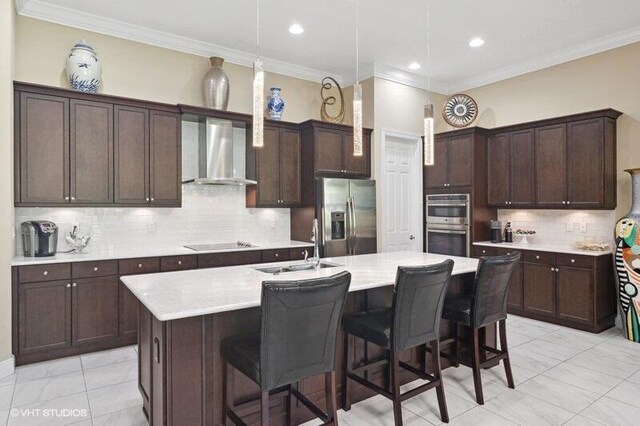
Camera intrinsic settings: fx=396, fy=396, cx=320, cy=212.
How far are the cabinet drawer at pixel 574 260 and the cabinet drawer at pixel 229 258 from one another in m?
3.56

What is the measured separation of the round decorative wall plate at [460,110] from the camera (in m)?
5.95

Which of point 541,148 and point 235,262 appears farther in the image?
point 541,148

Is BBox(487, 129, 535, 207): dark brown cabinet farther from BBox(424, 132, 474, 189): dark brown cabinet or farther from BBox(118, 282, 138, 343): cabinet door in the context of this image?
BBox(118, 282, 138, 343): cabinet door

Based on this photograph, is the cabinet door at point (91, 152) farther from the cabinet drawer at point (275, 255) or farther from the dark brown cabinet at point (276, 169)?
the cabinet drawer at point (275, 255)

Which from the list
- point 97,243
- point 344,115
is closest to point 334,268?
point 97,243

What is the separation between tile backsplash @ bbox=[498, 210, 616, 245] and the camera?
15.7 ft

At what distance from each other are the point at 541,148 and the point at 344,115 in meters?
2.72

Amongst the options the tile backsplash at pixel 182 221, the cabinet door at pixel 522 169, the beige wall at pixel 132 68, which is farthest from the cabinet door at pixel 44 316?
the cabinet door at pixel 522 169

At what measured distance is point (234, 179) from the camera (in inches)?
185

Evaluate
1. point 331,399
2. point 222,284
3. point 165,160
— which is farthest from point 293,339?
point 165,160

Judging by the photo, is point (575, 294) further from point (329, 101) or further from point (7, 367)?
point (7, 367)

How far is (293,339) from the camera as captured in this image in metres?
1.96

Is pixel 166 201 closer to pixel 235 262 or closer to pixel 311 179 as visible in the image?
pixel 235 262

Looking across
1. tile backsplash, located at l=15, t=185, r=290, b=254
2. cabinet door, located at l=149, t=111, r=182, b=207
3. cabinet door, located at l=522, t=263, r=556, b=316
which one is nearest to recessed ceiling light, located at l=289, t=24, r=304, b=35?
cabinet door, located at l=149, t=111, r=182, b=207
